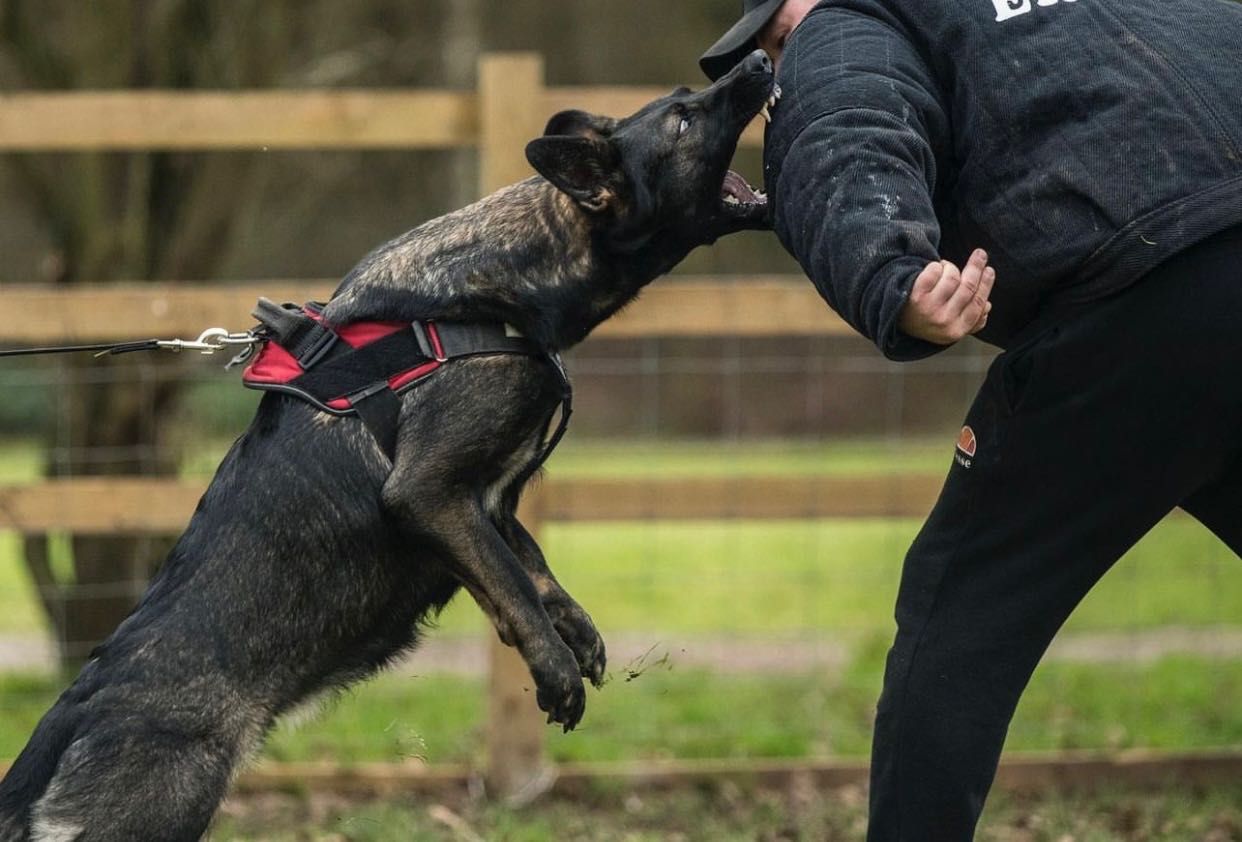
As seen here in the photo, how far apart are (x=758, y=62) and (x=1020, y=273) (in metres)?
0.70

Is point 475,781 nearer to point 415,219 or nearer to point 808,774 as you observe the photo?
point 808,774

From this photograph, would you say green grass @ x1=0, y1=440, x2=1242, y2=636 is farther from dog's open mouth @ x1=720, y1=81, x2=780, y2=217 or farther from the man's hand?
the man's hand

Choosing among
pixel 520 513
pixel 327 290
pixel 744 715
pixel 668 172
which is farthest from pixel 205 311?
pixel 744 715

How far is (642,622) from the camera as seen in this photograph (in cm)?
743

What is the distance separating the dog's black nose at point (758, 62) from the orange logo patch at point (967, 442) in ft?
2.61

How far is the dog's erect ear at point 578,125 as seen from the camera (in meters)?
3.15

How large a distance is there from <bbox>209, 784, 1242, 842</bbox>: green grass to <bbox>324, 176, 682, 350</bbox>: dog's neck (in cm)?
168

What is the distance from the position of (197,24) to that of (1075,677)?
4.30m

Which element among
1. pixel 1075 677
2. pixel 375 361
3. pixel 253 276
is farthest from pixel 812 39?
pixel 253 276

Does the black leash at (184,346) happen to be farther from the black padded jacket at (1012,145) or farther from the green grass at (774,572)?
the green grass at (774,572)

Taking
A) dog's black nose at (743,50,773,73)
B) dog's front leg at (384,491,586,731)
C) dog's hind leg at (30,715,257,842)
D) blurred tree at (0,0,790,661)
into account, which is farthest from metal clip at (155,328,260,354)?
blurred tree at (0,0,790,661)

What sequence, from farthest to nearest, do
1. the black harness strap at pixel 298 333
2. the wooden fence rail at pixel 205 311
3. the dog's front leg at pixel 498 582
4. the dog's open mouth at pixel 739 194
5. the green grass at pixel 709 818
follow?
1. the wooden fence rail at pixel 205 311
2. the green grass at pixel 709 818
3. the dog's open mouth at pixel 739 194
4. the black harness strap at pixel 298 333
5. the dog's front leg at pixel 498 582

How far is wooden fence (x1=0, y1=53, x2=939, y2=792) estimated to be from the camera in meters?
4.43

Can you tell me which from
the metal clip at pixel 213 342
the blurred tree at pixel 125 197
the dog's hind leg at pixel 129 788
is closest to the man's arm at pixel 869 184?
the metal clip at pixel 213 342
